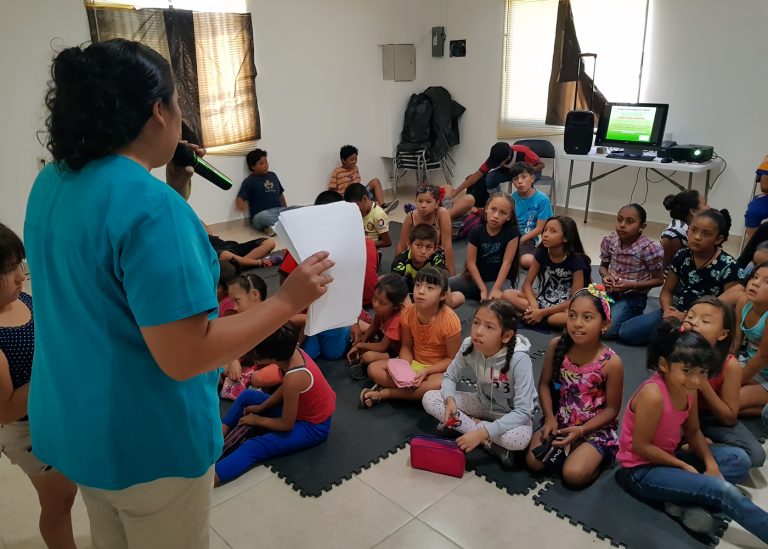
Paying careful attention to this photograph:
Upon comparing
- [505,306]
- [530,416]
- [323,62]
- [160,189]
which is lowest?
[530,416]

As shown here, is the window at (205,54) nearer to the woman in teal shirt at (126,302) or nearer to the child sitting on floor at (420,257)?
the child sitting on floor at (420,257)

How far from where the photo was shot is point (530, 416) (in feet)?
7.36

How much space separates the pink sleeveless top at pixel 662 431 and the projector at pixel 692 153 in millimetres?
3464

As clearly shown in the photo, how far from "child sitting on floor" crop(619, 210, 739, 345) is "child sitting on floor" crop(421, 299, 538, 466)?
115cm

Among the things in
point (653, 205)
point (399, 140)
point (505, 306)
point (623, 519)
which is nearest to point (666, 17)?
point (653, 205)

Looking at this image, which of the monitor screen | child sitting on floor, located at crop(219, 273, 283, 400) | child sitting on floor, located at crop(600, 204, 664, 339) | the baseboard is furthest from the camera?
the baseboard

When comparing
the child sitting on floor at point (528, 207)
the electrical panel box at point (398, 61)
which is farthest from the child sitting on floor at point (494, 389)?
the electrical panel box at point (398, 61)

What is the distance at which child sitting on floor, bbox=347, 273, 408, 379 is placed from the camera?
2.98m

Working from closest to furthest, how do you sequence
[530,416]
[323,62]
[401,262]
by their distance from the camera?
[530,416] < [401,262] < [323,62]

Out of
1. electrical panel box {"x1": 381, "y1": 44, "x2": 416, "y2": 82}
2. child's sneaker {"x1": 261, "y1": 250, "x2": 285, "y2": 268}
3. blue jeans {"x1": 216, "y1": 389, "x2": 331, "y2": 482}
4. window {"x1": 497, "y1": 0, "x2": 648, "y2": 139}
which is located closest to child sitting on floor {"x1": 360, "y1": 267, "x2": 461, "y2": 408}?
blue jeans {"x1": 216, "y1": 389, "x2": 331, "y2": 482}

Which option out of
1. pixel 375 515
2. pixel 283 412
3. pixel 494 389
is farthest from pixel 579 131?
pixel 375 515

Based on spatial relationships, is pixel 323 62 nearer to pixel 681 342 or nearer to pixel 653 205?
pixel 653 205

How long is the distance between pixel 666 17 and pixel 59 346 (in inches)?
226

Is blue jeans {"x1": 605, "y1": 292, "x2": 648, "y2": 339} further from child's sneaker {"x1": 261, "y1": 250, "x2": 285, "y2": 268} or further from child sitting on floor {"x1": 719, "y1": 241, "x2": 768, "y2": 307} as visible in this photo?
child's sneaker {"x1": 261, "y1": 250, "x2": 285, "y2": 268}
